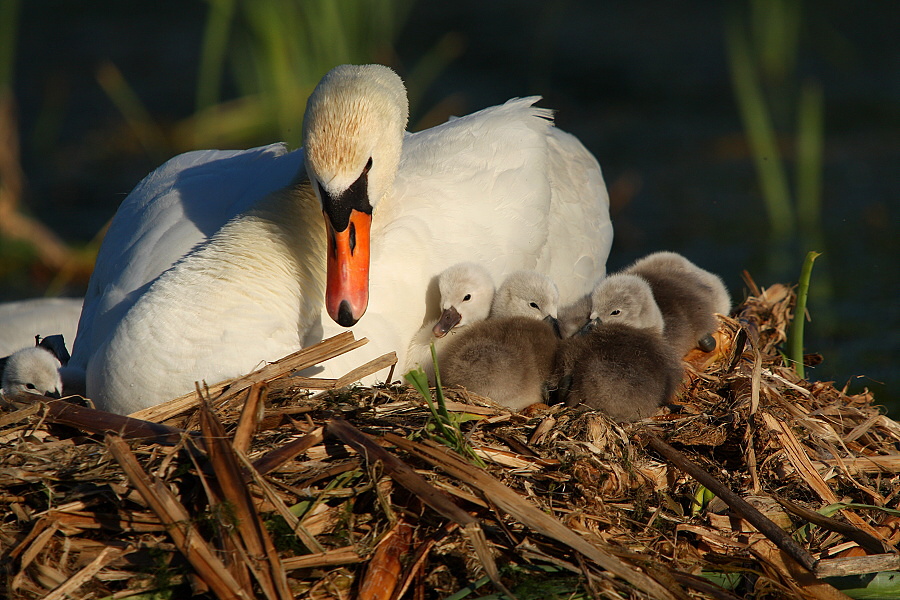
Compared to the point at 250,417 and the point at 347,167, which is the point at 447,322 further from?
the point at 250,417

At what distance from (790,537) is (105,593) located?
83.8 inches

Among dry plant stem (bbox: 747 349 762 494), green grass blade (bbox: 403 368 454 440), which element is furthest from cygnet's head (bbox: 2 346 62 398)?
dry plant stem (bbox: 747 349 762 494)

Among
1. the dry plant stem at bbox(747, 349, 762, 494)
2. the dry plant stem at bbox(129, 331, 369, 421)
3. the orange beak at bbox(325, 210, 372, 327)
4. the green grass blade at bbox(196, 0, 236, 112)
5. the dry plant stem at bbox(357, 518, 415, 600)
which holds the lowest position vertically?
the dry plant stem at bbox(747, 349, 762, 494)

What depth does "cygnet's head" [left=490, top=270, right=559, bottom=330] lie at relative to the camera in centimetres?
442

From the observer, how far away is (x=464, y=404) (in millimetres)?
3617

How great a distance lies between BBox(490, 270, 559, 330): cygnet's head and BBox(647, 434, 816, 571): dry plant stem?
3.46 ft

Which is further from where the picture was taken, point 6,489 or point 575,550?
point 6,489

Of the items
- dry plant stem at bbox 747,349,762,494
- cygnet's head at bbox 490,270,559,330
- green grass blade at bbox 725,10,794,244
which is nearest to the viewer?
dry plant stem at bbox 747,349,762,494

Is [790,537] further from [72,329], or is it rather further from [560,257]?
[72,329]

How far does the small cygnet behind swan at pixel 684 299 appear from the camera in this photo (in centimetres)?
453

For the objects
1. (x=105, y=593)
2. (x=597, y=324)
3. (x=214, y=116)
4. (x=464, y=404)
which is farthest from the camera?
(x=214, y=116)

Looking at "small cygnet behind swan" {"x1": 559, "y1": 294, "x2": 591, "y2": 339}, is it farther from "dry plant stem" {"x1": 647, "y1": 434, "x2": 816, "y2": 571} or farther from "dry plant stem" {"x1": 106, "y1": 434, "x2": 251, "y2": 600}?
"dry plant stem" {"x1": 106, "y1": 434, "x2": 251, "y2": 600}

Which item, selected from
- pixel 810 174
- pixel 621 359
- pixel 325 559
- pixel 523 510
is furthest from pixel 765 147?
pixel 325 559

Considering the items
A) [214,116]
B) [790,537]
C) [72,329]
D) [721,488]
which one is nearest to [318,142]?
[721,488]
